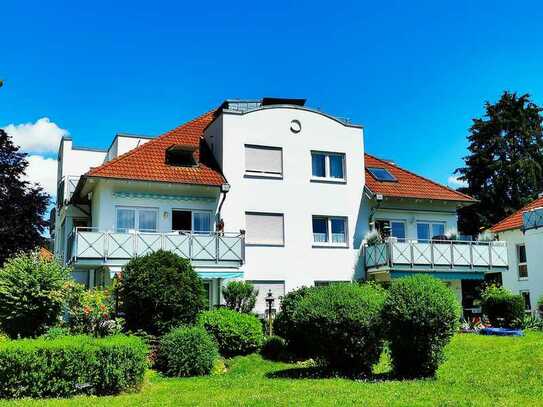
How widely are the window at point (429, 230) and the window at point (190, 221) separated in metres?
11.6

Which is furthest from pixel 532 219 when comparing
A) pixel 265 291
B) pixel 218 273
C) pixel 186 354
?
pixel 186 354

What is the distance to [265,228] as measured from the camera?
93.1 ft

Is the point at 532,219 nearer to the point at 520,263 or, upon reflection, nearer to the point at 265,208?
the point at 520,263

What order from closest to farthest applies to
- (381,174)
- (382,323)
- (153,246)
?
1. (382,323)
2. (153,246)
3. (381,174)

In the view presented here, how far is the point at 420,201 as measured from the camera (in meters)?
31.5

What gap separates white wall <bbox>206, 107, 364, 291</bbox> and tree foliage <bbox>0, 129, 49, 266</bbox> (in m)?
10.5

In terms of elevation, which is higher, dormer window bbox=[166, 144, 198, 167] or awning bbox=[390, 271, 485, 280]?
dormer window bbox=[166, 144, 198, 167]

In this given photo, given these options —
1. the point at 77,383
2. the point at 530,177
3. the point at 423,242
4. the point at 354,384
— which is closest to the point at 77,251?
the point at 77,383

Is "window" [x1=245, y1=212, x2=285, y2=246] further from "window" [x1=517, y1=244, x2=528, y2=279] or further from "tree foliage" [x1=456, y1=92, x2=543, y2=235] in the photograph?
"tree foliage" [x1=456, y1=92, x2=543, y2=235]

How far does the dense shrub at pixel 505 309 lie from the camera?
80.5 ft

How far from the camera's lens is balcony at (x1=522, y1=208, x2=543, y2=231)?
35.0 meters

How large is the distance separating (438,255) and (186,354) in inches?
626

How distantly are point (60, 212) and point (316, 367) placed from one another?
21.9 metres

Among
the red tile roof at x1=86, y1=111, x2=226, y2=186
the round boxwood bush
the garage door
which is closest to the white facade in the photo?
the garage door
